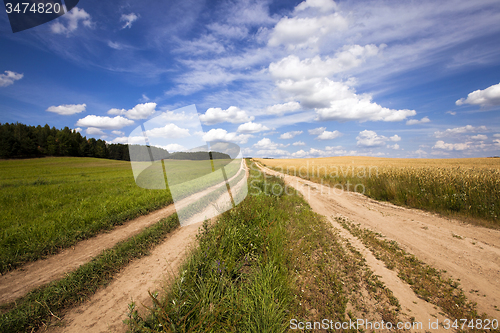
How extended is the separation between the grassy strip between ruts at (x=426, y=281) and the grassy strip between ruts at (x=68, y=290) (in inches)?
276

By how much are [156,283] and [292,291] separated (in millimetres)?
2972

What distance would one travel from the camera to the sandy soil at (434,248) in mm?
4090

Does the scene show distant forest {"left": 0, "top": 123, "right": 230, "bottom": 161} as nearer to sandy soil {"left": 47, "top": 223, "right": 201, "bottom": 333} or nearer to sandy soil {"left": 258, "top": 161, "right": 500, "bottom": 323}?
sandy soil {"left": 258, "top": 161, "right": 500, "bottom": 323}

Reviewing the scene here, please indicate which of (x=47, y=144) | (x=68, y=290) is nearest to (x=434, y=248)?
(x=68, y=290)

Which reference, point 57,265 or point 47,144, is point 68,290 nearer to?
point 57,265

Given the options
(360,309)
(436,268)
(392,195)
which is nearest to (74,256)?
(360,309)

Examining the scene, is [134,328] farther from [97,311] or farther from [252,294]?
[252,294]

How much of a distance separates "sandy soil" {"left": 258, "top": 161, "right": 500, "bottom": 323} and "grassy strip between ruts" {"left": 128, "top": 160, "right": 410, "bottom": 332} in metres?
0.48

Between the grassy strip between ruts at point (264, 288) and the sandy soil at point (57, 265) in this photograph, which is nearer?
the grassy strip between ruts at point (264, 288)

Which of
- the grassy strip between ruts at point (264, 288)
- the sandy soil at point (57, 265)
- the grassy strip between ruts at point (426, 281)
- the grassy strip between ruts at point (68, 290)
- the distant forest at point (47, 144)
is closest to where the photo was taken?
the grassy strip between ruts at point (264, 288)

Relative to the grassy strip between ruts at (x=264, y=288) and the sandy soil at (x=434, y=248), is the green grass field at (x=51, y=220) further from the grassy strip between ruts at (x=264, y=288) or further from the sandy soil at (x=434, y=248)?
the sandy soil at (x=434, y=248)

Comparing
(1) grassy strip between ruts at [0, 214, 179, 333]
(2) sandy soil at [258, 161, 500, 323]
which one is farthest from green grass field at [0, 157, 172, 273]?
(2) sandy soil at [258, 161, 500, 323]

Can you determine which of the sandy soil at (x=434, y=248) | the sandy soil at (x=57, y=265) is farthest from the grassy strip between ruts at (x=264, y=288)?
the sandy soil at (x=57, y=265)

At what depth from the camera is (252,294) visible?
3391 mm
